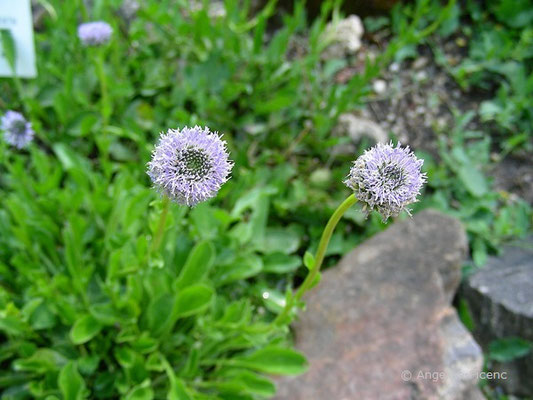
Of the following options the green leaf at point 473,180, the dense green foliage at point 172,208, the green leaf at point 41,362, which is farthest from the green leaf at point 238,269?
the green leaf at point 473,180

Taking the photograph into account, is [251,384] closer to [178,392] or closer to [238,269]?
[178,392]

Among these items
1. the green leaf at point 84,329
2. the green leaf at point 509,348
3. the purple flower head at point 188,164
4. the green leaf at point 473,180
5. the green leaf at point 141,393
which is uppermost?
the purple flower head at point 188,164

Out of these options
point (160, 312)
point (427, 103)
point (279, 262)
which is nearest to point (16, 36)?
point (160, 312)

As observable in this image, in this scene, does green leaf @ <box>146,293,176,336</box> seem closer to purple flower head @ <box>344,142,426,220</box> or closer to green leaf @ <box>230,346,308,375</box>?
green leaf @ <box>230,346,308,375</box>

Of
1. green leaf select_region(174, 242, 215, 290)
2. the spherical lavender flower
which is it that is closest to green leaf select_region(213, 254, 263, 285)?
green leaf select_region(174, 242, 215, 290)

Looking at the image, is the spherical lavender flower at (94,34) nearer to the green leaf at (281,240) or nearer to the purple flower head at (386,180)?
the green leaf at (281,240)
